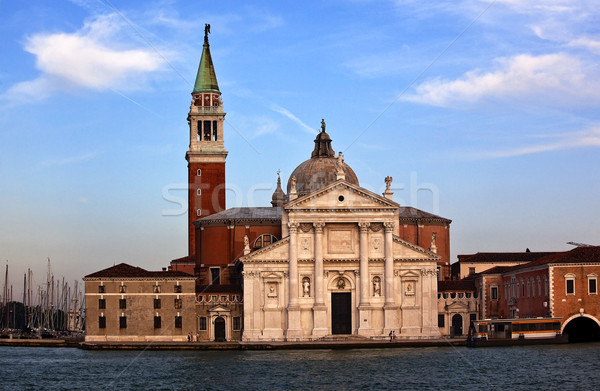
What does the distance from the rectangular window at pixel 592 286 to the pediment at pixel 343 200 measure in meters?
11.7

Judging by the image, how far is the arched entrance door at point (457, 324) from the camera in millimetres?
70438

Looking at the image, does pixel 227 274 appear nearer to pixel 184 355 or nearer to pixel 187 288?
pixel 187 288

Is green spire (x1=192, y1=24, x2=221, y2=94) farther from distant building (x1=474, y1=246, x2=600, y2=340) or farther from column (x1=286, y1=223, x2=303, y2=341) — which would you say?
distant building (x1=474, y1=246, x2=600, y2=340)

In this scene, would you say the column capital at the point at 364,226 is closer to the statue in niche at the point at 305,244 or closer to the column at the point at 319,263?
the column at the point at 319,263

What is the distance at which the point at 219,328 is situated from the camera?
69125mm

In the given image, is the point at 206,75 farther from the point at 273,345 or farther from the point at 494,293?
the point at 273,345

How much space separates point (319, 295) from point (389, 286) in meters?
4.05

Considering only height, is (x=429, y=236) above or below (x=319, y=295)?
above

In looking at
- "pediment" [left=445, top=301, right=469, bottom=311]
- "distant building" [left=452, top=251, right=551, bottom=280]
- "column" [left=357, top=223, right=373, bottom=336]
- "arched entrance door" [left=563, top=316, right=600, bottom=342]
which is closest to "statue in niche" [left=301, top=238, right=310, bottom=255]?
"column" [left=357, top=223, right=373, bottom=336]

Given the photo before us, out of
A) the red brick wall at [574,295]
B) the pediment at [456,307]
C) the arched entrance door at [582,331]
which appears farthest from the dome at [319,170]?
the red brick wall at [574,295]

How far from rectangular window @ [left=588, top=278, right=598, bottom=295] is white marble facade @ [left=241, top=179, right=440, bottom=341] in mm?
9309

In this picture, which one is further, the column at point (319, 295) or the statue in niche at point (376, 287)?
the statue in niche at point (376, 287)

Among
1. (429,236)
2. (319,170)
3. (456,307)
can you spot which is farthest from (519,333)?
(319,170)

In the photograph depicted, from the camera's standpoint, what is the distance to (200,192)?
87.6 meters
